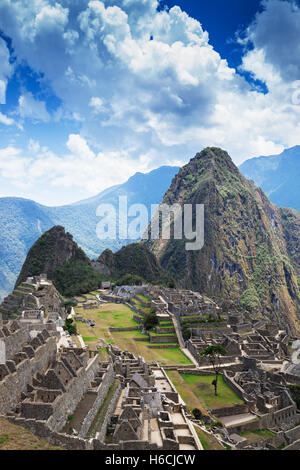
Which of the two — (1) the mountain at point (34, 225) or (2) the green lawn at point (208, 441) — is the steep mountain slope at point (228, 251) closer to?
(1) the mountain at point (34, 225)

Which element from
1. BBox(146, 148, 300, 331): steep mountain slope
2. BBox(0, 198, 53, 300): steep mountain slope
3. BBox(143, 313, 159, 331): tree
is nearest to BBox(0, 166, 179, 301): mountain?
BBox(0, 198, 53, 300): steep mountain slope

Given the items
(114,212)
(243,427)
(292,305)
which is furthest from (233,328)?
(292,305)

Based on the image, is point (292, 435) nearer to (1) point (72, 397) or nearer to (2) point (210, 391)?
(2) point (210, 391)

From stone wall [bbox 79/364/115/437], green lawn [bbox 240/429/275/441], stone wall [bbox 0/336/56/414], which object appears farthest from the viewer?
green lawn [bbox 240/429/275/441]

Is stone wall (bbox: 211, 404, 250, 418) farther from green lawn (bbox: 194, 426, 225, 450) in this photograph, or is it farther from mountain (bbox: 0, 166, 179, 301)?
mountain (bbox: 0, 166, 179, 301)

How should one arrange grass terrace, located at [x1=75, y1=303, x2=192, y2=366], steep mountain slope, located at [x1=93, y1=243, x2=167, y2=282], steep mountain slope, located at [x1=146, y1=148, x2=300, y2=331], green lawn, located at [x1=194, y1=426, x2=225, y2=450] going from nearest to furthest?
green lawn, located at [x1=194, y1=426, x2=225, y2=450], grass terrace, located at [x1=75, y1=303, x2=192, y2=366], steep mountain slope, located at [x1=93, y1=243, x2=167, y2=282], steep mountain slope, located at [x1=146, y1=148, x2=300, y2=331]
